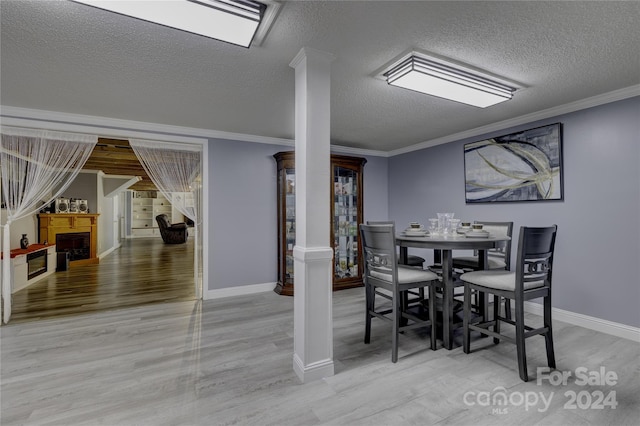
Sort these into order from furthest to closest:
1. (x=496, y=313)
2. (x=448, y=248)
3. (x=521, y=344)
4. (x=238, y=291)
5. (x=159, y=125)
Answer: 1. (x=238, y=291)
2. (x=159, y=125)
3. (x=496, y=313)
4. (x=448, y=248)
5. (x=521, y=344)

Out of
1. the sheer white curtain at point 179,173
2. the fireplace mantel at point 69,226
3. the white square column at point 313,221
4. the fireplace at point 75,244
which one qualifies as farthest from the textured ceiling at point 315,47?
the fireplace at point 75,244

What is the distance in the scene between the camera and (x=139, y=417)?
1634mm

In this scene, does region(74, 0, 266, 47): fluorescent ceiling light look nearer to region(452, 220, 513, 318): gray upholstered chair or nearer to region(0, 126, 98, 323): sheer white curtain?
region(0, 126, 98, 323): sheer white curtain

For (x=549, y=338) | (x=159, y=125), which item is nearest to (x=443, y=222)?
(x=549, y=338)

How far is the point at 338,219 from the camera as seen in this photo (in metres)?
4.65

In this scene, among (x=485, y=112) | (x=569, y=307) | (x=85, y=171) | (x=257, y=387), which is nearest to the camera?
(x=257, y=387)

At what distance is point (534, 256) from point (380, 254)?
41.2 inches

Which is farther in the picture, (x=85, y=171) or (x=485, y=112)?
(x=85, y=171)

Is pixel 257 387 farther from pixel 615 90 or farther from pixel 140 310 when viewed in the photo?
pixel 615 90

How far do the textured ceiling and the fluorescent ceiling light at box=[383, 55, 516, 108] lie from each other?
0.12 m

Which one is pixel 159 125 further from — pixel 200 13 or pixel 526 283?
pixel 526 283

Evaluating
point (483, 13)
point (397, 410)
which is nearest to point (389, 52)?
point (483, 13)

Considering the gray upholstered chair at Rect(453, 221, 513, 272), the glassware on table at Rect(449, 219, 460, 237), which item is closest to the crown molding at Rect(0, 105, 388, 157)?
the glassware on table at Rect(449, 219, 460, 237)

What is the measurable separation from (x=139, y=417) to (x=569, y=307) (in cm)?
384
